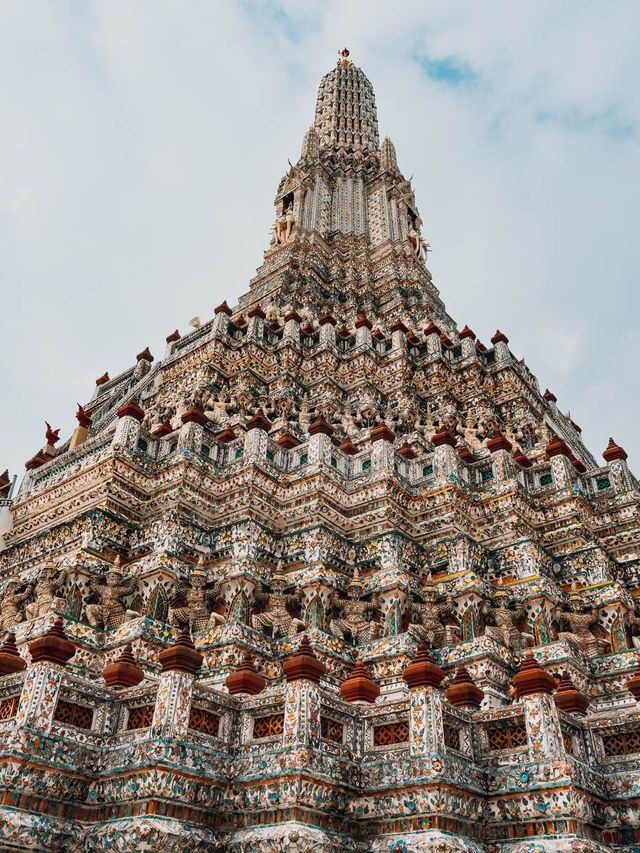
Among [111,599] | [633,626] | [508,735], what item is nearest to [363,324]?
[633,626]

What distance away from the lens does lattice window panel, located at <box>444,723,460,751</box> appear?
884 cm

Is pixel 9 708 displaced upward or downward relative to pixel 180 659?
downward

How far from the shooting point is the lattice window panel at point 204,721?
8.91m

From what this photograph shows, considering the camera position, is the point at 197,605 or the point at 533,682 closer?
the point at 533,682

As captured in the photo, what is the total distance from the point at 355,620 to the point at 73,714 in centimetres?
574

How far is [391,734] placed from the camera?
9.08 m

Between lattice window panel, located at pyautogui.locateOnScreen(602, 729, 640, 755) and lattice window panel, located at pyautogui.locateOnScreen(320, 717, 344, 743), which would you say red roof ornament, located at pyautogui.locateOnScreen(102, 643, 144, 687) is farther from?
lattice window panel, located at pyautogui.locateOnScreen(602, 729, 640, 755)

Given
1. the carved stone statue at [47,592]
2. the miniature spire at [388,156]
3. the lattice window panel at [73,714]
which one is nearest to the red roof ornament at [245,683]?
the lattice window panel at [73,714]

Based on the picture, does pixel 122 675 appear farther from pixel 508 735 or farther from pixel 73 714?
pixel 508 735

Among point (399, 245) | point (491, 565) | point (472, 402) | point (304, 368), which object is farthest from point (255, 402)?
point (399, 245)

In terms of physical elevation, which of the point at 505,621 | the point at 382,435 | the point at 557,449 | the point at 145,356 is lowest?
the point at 505,621

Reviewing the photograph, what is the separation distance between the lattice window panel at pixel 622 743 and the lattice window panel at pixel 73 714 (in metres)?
6.49

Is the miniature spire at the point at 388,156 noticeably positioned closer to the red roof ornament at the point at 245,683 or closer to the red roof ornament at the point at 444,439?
the red roof ornament at the point at 444,439

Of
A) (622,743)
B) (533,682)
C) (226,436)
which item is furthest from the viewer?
(226,436)
